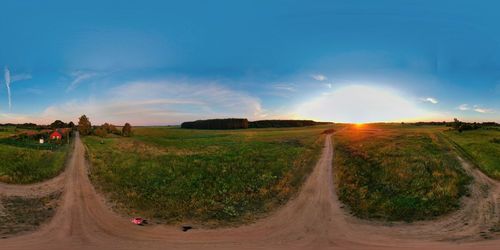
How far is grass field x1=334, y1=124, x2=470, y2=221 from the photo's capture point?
25.9 metres

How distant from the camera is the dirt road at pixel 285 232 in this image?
19047 mm

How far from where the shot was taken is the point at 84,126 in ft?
351

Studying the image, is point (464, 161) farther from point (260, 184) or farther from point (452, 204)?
point (260, 184)

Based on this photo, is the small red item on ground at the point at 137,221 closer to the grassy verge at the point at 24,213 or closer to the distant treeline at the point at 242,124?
the grassy verge at the point at 24,213

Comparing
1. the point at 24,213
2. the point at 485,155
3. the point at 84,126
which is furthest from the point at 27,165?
the point at 84,126

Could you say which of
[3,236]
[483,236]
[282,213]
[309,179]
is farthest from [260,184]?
[3,236]

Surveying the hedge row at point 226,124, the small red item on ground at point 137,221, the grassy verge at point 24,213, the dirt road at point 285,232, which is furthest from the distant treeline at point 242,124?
the small red item on ground at point 137,221

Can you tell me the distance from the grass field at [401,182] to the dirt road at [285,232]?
5.60 feet

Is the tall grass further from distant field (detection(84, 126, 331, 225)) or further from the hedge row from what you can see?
the hedge row

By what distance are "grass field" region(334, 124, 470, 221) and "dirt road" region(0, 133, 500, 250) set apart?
1.71 metres

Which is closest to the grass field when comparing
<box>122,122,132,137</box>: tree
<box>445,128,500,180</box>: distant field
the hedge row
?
<box>445,128,500,180</box>: distant field

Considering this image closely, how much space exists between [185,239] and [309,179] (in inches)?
758

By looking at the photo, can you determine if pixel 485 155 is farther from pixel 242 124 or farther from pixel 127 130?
pixel 242 124

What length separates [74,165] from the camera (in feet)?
147
